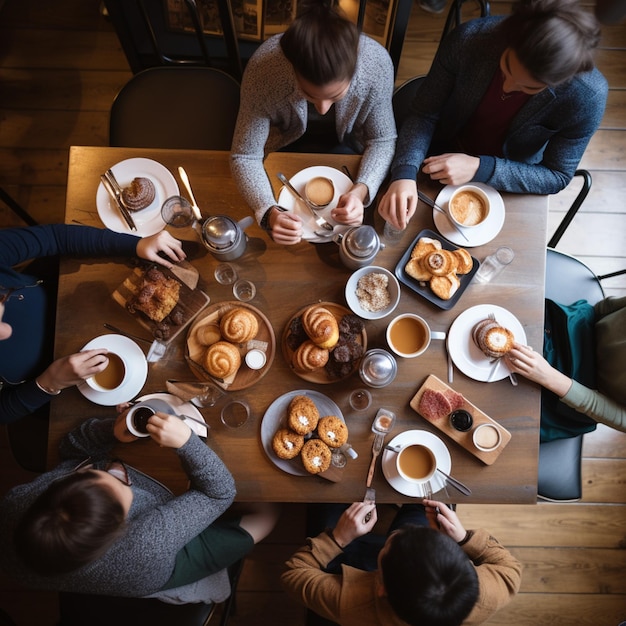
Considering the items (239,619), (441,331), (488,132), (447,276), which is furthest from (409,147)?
(239,619)

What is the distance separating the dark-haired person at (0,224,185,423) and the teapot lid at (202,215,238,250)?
15 cm

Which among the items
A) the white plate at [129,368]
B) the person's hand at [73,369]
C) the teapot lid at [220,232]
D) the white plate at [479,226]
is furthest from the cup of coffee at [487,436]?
the person's hand at [73,369]

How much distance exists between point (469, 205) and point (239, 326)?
3.26 feet

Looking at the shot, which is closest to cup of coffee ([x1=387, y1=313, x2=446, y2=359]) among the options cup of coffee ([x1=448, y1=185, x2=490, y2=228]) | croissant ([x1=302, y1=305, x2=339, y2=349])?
croissant ([x1=302, y1=305, x2=339, y2=349])

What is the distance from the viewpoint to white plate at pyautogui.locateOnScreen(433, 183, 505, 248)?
1.82 metres

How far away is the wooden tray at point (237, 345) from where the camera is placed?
1754 millimetres

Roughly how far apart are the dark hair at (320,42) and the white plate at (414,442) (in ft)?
4.09

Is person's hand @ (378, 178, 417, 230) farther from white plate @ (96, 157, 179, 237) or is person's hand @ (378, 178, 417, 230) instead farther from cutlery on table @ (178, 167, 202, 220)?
white plate @ (96, 157, 179, 237)

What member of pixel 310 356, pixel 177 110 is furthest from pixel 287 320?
pixel 177 110

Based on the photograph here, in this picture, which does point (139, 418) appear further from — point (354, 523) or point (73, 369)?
point (354, 523)

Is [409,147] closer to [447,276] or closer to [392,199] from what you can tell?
[392,199]

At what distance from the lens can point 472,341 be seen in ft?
5.82

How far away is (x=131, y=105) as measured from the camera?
2391 millimetres

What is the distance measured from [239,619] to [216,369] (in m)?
1.76
